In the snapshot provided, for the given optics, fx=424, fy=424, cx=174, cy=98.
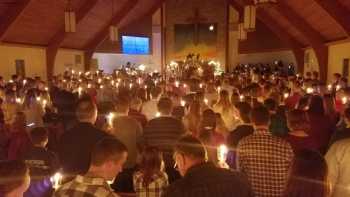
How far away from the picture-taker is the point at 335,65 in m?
17.4

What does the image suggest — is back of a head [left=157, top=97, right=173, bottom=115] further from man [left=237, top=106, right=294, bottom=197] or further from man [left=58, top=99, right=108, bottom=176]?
man [left=237, top=106, right=294, bottom=197]

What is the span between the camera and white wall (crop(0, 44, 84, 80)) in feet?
54.4

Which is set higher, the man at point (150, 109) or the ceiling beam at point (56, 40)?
the ceiling beam at point (56, 40)

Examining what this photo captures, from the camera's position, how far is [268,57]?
985 inches

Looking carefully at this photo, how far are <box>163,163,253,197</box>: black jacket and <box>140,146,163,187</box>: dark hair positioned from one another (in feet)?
→ 3.72

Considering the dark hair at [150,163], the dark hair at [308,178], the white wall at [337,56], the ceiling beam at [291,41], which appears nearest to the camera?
the dark hair at [308,178]

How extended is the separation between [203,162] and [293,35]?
20.4 m

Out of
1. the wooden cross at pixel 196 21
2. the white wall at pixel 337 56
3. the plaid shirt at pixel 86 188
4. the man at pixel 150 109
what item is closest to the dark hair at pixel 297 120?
the plaid shirt at pixel 86 188

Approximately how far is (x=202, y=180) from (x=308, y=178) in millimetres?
692

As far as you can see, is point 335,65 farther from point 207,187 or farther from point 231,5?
point 207,187

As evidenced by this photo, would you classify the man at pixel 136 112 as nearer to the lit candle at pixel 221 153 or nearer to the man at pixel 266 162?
the lit candle at pixel 221 153

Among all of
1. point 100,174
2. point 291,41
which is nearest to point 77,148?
point 100,174

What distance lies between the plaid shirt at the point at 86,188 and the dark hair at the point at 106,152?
15 centimetres

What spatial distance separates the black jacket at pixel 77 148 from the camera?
4.42 metres
